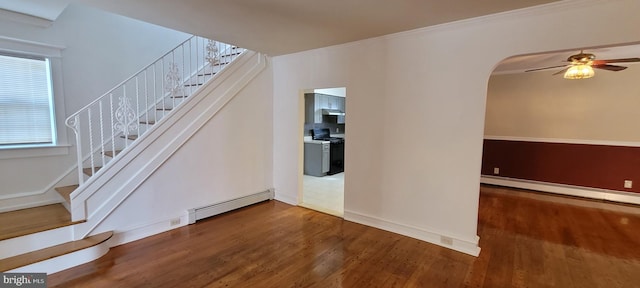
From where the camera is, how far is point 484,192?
17.9 ft

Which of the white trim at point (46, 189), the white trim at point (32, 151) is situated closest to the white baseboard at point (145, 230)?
the white trim at point (46, 189)

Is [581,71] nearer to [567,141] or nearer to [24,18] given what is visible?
[567,141]

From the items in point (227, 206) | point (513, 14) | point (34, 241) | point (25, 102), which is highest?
point (513, 14)

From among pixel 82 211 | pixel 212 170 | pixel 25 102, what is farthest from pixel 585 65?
pixel 25 102

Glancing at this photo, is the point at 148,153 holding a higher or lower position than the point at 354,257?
higher

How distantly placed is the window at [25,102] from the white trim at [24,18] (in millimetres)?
385

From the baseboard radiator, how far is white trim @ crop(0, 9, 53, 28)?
282cm

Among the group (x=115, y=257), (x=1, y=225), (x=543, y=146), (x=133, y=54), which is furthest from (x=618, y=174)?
(x=1, y=225)

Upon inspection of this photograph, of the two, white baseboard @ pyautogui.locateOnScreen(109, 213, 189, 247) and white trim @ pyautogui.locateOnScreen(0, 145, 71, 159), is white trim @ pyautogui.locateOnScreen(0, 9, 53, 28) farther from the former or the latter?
white baseboard @ pyautogui.locateOnScreen(109, 213, 189, 247)

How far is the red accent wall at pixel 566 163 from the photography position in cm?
486

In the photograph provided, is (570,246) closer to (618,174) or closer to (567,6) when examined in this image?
(567,6)

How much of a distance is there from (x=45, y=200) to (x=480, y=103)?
526cm

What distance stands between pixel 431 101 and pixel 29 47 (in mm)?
4699

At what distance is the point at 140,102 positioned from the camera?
4.12 meters
